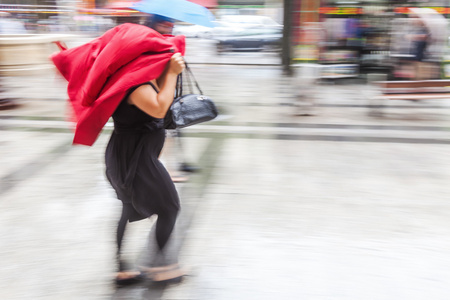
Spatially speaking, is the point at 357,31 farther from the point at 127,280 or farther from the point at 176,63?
the point at 127,280

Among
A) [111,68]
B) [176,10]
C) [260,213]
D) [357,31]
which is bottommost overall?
[260,213]

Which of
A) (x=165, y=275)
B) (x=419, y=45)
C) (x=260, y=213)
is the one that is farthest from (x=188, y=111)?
(x=419, y=45)

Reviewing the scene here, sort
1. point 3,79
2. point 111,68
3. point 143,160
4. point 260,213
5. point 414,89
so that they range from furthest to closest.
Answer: point 3,79 < point 414,89 < point 260,213 < point 143,160 < point 111,68

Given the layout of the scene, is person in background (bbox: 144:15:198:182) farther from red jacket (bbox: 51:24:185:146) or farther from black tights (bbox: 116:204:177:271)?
red jacket (bbox: 51:24:185:146)

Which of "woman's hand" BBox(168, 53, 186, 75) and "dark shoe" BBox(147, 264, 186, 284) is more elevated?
"woman's hand" BBox(168, 53, 186, 75)

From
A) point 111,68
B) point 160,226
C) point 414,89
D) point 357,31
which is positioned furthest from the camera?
point 357,31

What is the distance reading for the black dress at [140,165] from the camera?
8.12 ft

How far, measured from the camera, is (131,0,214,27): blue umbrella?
237 cm

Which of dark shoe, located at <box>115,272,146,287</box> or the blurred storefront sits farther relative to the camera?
the blurred storefront

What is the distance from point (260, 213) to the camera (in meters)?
3.73

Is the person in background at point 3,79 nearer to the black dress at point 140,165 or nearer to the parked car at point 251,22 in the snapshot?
the black dress at point 140,165

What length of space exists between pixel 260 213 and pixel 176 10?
6.18ft

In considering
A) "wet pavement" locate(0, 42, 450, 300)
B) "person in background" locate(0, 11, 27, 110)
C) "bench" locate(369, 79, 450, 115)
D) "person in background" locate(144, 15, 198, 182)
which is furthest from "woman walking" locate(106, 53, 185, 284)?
"person in background" locate(0, 11, 27, 110)

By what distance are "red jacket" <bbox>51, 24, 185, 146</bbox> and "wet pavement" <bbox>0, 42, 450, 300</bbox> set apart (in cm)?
107
